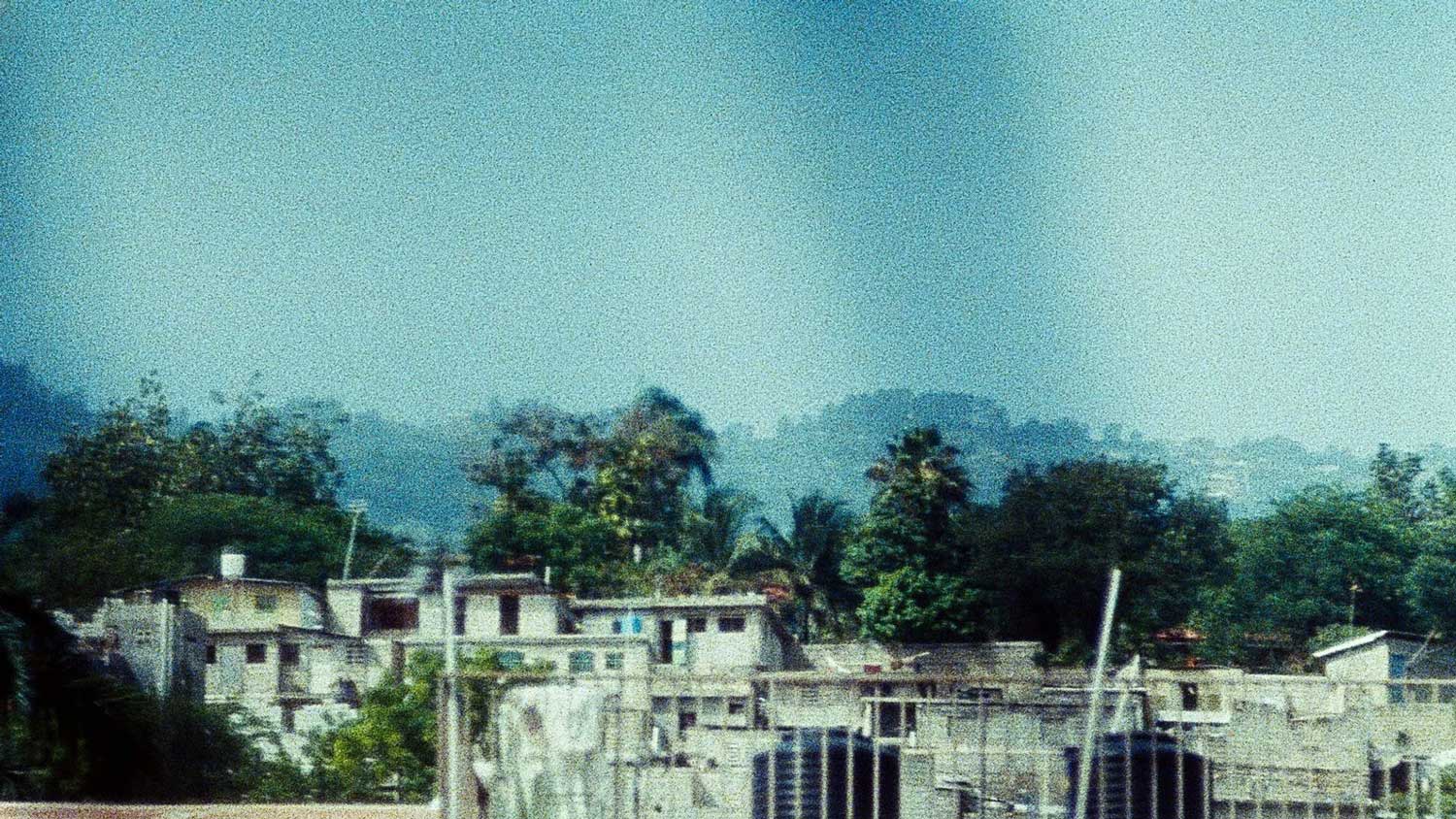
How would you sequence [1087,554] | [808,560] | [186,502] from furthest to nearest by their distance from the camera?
[186,502] < [808,560] < [1087,554]

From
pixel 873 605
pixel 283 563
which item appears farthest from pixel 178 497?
pixel 873 605

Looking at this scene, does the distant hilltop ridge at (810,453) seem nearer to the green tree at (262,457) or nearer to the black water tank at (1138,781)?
the green tree at (262,457)

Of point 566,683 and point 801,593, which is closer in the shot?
point 566,683

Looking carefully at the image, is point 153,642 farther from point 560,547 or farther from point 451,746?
point 451,746

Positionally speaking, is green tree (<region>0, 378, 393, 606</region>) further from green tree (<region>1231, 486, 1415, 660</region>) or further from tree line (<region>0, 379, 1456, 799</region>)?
green tree (<region>1231, 486, 1415, 660</region>)

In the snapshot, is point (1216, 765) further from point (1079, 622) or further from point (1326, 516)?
point (1326, 516)

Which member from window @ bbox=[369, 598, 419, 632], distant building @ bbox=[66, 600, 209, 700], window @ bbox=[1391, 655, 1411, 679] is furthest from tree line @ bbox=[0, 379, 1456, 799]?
window @ bbox=[1391, 655, 1411, 679]

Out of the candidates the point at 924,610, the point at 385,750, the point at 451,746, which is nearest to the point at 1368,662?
the point at 924,610
